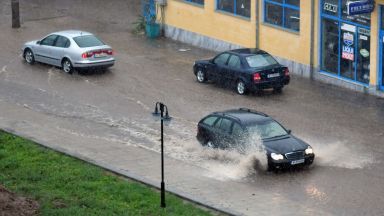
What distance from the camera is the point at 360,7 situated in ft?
111

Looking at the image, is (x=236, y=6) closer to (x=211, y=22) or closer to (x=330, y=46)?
(x=211, y=22)

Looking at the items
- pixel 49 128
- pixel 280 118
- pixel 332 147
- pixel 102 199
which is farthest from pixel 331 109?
pixel 102 199

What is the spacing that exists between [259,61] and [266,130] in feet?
27.1

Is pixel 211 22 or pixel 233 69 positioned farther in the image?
pixel 211 22

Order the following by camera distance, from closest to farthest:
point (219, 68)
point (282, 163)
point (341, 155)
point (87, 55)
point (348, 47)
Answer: point (282, 163) → point (341, 155) → point (219, 68) → point (348, 47) → point (87, 55)

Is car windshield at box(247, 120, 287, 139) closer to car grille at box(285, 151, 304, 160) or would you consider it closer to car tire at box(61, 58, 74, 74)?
car grille at box(285, 151, 304, 160)

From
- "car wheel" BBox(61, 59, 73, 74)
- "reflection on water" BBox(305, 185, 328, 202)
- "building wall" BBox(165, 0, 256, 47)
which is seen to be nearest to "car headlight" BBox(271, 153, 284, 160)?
"reflection on water" BBox(305, 185, 328, 202)

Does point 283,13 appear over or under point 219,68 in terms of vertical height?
over

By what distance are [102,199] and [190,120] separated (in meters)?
8.68

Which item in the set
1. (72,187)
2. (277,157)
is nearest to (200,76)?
(277,157)

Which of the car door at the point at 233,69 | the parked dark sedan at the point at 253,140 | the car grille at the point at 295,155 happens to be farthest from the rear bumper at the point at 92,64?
the car grille at the point at 295,155

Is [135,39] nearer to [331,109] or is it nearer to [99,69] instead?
[99,69]

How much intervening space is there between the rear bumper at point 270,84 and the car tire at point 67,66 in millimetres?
7113

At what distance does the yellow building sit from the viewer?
34.5 metres
